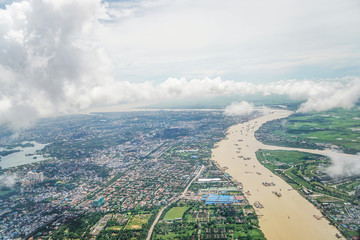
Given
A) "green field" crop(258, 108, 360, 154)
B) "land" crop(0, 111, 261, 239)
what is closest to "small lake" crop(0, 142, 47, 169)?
"land" crop(0, 111, 261, 239)

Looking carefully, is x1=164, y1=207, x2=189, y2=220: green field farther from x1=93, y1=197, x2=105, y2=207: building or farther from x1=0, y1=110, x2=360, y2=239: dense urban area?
x1=93, y1=197, x2=105, y2=207: building

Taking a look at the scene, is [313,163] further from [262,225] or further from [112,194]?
[112,194]

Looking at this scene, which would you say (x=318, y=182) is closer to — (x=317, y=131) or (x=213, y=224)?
(x=213, y=224)

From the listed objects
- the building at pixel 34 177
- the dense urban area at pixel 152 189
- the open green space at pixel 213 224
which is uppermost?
the building at pixel 34 177

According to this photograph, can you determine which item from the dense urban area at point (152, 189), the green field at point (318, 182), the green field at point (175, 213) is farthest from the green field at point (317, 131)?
the green field at point (175, 213)

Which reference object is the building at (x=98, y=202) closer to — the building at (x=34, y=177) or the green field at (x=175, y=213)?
the green field at (x=175, y=213)

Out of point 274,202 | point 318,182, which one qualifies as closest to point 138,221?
point 274,202

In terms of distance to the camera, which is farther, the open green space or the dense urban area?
the dense urban area
